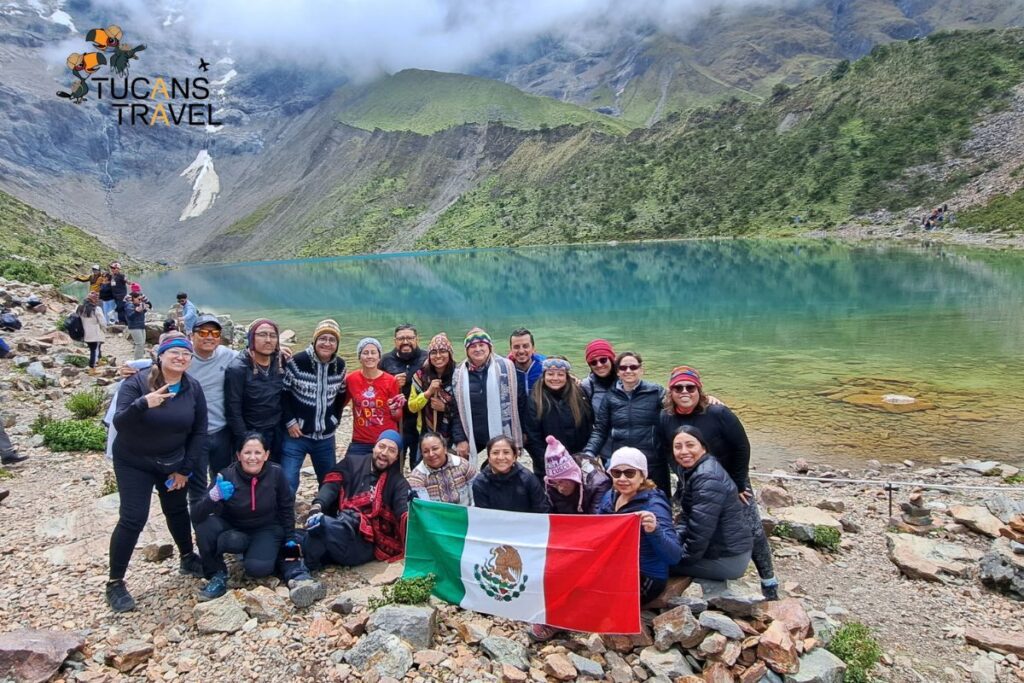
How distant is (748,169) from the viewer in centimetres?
8981

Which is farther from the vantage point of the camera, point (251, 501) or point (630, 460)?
point (251, 501)

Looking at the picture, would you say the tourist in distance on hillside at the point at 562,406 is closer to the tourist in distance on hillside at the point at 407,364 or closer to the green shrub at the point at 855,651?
the tourist in distance on hillside at the point at 407,364

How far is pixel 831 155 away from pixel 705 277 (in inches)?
2066

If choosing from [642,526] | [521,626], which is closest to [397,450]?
[521,626]

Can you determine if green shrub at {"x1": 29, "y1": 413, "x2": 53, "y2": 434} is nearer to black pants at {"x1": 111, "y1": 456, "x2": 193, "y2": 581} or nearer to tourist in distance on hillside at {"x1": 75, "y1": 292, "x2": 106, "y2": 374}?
tourist in distance on hillside at {"x1": 75, "y1": 292, "x2": 106, "y2": 374}

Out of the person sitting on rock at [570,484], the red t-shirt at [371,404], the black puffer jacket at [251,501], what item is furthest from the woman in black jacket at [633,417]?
the black puffer jacket at [251,501]

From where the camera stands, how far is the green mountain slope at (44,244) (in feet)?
195

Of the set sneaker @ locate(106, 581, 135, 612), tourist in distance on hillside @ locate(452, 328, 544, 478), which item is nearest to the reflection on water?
tourist in distance on hillside @ locate(452, 328, 544, 478)

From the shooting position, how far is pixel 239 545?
5.91m

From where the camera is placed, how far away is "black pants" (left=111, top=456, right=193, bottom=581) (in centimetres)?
539

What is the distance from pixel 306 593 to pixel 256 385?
223 cm

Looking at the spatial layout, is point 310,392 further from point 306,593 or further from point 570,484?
point 570,484

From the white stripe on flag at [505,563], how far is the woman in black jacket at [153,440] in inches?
104

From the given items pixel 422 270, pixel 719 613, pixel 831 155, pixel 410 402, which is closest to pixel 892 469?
pixel 719 613
